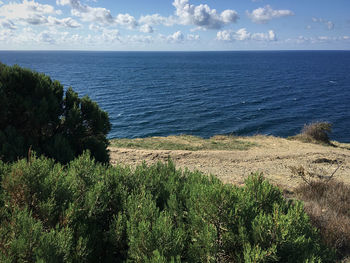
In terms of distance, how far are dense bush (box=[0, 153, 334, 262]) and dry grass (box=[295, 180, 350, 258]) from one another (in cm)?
229

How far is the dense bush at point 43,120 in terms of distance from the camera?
7906 mm

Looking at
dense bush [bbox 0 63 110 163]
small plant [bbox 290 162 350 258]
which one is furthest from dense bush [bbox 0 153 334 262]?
dense bush [bbox 0 63 110 163]

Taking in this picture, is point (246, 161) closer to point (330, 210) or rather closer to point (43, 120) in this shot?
point (330, 210)

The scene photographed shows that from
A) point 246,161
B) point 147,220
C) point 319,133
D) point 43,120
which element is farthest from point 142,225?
point 319,133

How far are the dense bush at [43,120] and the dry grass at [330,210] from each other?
23.6 feet

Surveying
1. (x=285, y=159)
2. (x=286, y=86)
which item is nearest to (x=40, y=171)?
(x=285, y=159)

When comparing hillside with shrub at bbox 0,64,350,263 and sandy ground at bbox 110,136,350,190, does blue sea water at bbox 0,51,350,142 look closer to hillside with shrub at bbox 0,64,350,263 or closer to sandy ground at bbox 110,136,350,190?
sandy ground at bbox 110,136,350,190

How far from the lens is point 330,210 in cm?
702

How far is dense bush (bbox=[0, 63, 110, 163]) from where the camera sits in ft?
25.9

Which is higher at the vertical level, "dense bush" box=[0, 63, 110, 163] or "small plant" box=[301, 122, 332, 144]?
"dense bush" box=[0, 63, 110, 163]

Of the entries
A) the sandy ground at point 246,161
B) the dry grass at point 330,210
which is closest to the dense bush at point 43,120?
the sandy ground at point 246,161

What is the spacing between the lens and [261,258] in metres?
3.00

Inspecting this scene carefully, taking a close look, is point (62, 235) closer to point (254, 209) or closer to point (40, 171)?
point (40, 171)

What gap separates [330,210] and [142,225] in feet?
20.0
